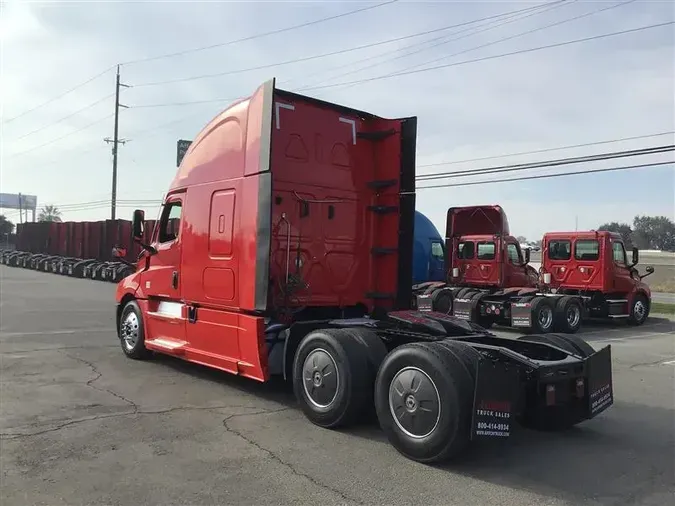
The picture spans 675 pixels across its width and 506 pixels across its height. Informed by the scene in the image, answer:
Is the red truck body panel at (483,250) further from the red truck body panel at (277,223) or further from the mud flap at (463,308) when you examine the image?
the red truck body panel at (277,223)

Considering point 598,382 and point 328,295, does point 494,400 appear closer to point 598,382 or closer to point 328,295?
point 598,382

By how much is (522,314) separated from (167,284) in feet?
32.5

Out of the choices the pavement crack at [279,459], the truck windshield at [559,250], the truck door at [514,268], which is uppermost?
the truck windshield at [559,250]

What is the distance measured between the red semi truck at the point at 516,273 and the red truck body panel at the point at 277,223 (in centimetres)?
924

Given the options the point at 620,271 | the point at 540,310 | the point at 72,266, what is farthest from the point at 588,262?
the point at 72,266

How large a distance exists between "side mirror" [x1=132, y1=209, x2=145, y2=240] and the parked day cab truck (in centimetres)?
3

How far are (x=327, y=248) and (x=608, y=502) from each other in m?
4.45

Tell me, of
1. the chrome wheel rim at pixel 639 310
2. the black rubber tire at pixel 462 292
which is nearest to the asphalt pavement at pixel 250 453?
the black rubber tire at pixel 462 292

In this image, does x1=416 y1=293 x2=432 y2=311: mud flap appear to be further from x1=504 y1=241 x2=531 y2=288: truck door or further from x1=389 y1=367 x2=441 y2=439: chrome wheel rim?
x1=389 y1=367 x2=441 y2=439: chrome wheel rim

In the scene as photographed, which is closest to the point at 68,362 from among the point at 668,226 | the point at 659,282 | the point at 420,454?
the point at 420,454

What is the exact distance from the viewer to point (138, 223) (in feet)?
30.8

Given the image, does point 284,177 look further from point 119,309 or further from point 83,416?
point 119,309

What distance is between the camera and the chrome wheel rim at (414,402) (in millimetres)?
5020

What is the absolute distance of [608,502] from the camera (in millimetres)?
4352
